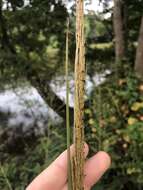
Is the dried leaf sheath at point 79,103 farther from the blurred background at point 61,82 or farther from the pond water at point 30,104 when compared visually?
the pond water at point 30,104

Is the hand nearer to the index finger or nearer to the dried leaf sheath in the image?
the index finger

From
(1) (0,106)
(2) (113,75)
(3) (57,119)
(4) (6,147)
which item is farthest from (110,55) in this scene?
(1) (0,106)

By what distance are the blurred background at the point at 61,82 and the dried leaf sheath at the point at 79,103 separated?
1.80 metres

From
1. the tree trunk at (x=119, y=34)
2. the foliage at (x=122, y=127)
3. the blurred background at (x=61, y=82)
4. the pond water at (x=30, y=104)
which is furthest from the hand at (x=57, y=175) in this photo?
the tree trunk at (x=119, y=34)

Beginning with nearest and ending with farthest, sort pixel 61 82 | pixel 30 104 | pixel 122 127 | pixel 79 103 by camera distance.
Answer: pixel 79 103, pixel 122 127, pixel 61 82, pixel 30 104

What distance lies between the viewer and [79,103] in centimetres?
36

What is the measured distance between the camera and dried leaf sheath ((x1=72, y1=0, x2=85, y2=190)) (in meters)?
0.35

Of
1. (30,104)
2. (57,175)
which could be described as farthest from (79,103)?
(30,104)

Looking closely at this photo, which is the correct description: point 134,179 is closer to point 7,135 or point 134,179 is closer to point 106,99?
point 106,99

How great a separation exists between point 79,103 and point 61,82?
319 cm

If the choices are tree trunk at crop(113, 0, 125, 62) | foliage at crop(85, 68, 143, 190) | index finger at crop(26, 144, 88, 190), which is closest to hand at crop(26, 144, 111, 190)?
index finger at crop(26, 144, 88, 190)

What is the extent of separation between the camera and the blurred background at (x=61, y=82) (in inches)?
109

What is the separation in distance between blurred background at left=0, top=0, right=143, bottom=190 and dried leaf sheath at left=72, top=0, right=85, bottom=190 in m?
1.80

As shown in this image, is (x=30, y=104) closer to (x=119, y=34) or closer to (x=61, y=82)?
(x=61, y=82)
